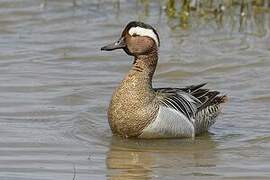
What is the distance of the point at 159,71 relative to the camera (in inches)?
494

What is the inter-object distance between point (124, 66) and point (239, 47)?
69.0 inches

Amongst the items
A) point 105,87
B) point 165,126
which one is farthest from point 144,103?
point 105,87

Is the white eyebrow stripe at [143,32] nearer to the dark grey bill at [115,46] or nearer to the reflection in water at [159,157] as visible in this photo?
the dark grey bill at [115,46]

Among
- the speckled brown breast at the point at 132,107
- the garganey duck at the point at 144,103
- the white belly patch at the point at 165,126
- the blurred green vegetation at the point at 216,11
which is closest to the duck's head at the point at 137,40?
the garganey duck at the point at 144,103

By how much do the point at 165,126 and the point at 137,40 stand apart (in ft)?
2.83

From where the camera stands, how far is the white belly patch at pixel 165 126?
9.36 m

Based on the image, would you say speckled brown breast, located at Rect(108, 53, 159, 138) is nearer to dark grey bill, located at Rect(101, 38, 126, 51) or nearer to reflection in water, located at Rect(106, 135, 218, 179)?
reflection in water, located at Rect(106, 135, 218, 179)

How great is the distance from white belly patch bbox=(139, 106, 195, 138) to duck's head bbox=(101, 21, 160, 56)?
61 cm

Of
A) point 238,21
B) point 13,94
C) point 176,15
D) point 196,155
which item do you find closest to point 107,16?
point 176,15

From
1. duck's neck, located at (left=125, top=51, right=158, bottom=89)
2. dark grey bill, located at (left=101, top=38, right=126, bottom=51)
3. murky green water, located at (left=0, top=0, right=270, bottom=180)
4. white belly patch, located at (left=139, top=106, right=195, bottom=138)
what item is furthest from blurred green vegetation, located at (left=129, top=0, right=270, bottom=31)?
white belly patch, located at (left=139, top=106, right=195, bottom=138)

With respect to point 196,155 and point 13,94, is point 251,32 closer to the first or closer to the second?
point 13,94

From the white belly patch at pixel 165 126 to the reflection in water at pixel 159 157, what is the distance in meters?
0.07

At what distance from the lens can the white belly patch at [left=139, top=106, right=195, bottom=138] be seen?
9.36m

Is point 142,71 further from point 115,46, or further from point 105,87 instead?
point 105,87
